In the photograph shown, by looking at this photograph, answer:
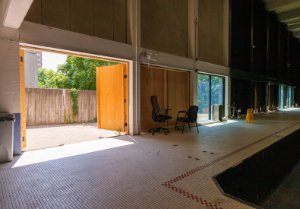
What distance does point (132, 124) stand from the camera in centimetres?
564

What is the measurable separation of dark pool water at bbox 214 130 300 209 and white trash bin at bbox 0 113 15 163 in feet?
10.6

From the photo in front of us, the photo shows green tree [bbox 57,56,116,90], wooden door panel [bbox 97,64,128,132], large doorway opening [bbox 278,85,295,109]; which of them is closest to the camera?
wooden door panel [bbox 97,64,128,132]

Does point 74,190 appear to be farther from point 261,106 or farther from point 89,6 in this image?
point 261,106

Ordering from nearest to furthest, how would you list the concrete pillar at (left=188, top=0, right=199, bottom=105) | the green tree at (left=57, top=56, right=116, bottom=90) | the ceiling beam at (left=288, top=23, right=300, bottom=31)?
the concrete pillar at (left=188, top=0, right=199, bottom=105) < the green tree at (left=57, top=56, right=116, bottom=90) < the ceiling beam at (left=288, top=23, right=300, bottom=31)

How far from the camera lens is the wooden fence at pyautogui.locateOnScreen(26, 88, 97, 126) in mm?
7668

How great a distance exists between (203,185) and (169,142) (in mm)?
2328

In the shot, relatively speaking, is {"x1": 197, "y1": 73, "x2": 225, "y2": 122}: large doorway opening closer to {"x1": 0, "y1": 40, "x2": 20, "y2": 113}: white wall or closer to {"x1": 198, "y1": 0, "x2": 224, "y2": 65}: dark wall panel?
{"x1": 198, "y1": 0, "x2": 224, "y2": 65}: dark wall panel

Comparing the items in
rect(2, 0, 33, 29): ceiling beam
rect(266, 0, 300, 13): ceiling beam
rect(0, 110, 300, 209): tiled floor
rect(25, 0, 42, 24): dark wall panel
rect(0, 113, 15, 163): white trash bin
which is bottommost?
rect(0, 110, 300, 209): tiled floor

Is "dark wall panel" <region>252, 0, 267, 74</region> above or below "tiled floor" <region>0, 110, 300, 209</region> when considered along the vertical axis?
above

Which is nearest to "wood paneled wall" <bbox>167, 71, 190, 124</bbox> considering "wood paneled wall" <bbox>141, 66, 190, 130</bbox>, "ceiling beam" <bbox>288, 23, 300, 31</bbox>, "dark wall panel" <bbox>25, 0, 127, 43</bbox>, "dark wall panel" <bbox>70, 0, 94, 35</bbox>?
"wood paneled wall" <bbox>141, 66, 190, 130</bbox>

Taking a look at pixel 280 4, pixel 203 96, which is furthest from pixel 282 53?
pixel 203 96

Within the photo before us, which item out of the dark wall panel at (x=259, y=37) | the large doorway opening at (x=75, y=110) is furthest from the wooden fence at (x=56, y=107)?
the dark wall panel at (x=259, y=37)

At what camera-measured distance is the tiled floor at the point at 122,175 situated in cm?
211

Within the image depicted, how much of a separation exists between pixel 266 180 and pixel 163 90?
3.79 m
